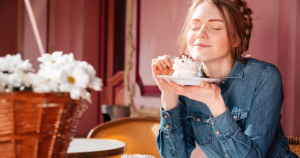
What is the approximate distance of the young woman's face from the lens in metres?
1.05

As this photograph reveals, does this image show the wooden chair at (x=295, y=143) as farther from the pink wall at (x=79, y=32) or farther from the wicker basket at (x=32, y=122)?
the pink wall at (x=79, y=32)

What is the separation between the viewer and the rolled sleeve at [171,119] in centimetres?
116

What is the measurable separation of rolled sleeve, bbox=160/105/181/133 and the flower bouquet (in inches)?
26.0

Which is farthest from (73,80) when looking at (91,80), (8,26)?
(8,26)

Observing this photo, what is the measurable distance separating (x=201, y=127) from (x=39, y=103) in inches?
32.6

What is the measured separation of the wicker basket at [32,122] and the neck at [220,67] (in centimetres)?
76

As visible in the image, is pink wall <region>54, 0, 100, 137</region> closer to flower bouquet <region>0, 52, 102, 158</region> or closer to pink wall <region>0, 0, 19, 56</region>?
pink wall <region>0, 0, 19, 56</region>

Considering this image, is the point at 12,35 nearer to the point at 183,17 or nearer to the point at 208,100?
the point at 183,17

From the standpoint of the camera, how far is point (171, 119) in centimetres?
117

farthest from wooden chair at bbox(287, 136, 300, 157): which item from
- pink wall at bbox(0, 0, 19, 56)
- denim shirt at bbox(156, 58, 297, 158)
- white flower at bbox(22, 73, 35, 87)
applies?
pink wall at bbox(0, 0, 19, 56)

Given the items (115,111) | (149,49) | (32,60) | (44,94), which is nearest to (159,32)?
(149,49)

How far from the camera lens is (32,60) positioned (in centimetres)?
518

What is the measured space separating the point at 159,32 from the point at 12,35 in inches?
157

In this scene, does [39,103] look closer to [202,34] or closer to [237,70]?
[202,34]
